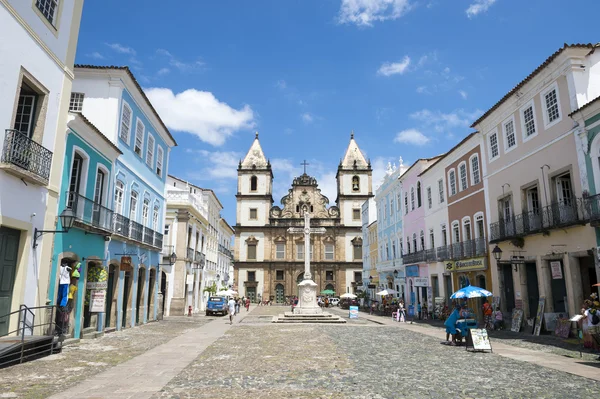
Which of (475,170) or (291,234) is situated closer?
(475,170)

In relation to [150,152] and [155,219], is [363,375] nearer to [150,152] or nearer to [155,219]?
[150,152]

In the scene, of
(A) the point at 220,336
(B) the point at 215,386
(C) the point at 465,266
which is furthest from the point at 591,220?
(A) the point at 220,336

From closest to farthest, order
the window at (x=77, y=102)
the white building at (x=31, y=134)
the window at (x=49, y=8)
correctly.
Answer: the white building at (x=31, y=134), the window at (x=49, y=8), the window at (x=77, y=102)

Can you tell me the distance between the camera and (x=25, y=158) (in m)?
10.9

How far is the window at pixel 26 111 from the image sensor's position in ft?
38.4

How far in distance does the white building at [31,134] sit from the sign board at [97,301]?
333cm

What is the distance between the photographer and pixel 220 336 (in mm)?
18078

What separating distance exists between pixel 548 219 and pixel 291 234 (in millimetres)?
49458

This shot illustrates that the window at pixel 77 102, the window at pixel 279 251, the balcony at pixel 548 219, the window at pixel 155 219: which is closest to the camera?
the balcony at pixel 548 219

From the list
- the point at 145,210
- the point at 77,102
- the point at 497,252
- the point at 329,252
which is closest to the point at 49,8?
the point at 77,102

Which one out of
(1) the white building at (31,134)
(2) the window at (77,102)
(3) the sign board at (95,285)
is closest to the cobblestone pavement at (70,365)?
(1) the white building at (31,134)

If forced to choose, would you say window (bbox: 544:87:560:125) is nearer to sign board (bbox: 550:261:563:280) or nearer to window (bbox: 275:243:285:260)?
sign board (bbox: 550:261:563:280)

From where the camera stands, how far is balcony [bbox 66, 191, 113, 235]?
47.6ft

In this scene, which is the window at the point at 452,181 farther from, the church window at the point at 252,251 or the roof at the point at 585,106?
the church window at the point at 252,251
